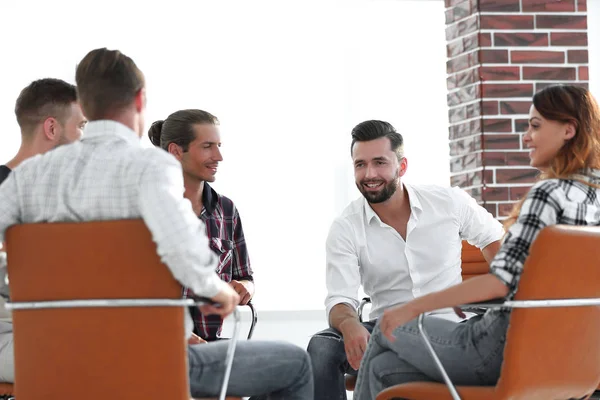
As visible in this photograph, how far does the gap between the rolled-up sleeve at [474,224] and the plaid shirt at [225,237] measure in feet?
2.77

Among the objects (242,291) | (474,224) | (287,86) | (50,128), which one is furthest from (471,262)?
(287,86)

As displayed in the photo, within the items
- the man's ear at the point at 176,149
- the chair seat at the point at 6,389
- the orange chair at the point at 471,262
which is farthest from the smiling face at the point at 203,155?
the chair seat at the point at 6,389

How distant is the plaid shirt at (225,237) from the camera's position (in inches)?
139

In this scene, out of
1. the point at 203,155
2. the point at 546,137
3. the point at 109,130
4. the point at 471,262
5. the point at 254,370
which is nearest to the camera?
the point at 109,130

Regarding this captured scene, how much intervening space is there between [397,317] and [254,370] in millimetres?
403

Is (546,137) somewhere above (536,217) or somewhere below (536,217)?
above

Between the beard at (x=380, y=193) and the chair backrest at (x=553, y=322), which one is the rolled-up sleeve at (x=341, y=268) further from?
the chair backrest at (x=553, y=322)

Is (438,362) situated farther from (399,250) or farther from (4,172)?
(4,172)

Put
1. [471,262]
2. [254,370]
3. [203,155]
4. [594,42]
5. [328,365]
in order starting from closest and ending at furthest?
1. [254,370]
2. [328,365]
3. [203,155]
4. [471,262]
5. [594,42]

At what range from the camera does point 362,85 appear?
8.34m

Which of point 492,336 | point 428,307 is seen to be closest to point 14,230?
point 428,307

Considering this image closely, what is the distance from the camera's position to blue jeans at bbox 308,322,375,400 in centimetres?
321

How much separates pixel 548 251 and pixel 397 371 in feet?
2.18

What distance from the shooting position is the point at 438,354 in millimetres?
2564
